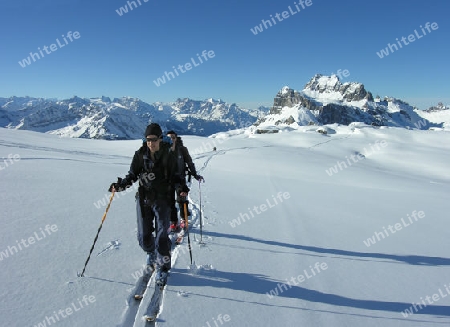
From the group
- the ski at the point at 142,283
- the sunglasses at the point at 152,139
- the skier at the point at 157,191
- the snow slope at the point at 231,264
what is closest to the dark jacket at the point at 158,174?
the skier at the point at 157,191

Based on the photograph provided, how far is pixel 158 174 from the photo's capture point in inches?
183

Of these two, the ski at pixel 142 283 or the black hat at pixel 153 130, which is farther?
the black hat at pixel 153 130

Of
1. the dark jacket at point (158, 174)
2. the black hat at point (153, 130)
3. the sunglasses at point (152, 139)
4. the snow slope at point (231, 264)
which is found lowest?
the snow slope at point (231, 264)

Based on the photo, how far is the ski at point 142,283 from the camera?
404 centimetres

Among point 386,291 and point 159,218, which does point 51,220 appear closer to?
point 159,218

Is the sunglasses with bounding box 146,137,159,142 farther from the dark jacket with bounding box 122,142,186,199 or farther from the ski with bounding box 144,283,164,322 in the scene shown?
the ski with bounding box 144,283,164,322

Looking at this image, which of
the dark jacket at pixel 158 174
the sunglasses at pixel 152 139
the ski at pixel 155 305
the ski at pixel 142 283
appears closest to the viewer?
the ski at pixel 155 305

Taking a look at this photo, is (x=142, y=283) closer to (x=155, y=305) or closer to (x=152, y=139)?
(x=155, y=305)

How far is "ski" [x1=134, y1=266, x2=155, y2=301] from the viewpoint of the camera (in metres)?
4.04

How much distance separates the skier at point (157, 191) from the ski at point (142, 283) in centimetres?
10

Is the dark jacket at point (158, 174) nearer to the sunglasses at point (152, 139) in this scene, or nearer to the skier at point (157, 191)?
the skier at point (157, 191)

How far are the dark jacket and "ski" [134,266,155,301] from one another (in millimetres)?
1300

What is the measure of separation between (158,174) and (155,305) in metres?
1.99

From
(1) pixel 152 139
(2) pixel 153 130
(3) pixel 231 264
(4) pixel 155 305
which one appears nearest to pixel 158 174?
(1) pixel 152 139
